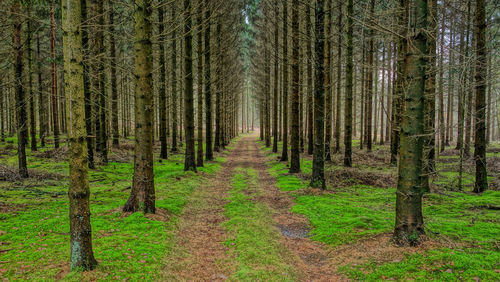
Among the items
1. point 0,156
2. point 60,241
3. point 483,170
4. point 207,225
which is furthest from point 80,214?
point 0,156

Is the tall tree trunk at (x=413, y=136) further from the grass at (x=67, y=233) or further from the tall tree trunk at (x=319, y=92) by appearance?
the tall tree trunk at (x=319, y=92)

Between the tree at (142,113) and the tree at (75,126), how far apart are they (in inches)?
126

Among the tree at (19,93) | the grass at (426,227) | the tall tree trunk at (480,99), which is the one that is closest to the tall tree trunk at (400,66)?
the grass at (426,227)

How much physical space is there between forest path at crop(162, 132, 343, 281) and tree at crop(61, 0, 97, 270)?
1552 mm

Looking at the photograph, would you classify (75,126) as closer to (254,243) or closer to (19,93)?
(254,243)

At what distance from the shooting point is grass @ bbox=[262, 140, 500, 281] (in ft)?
13.9

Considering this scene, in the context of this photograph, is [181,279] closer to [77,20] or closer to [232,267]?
[232,267]

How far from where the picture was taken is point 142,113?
7.29 metres

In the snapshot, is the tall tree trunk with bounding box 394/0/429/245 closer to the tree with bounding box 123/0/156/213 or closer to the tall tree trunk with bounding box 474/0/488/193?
the tall tree trunk with bounding box 474/0/488/193

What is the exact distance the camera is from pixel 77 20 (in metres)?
3.98

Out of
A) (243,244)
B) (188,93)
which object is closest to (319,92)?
(243,244)

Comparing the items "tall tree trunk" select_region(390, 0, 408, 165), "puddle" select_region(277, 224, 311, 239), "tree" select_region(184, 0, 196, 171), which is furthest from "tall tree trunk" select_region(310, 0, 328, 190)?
"tree" select_region(184, 0, 196, 171)

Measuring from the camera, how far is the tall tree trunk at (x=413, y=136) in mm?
5141

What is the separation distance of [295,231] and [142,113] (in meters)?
5.02
